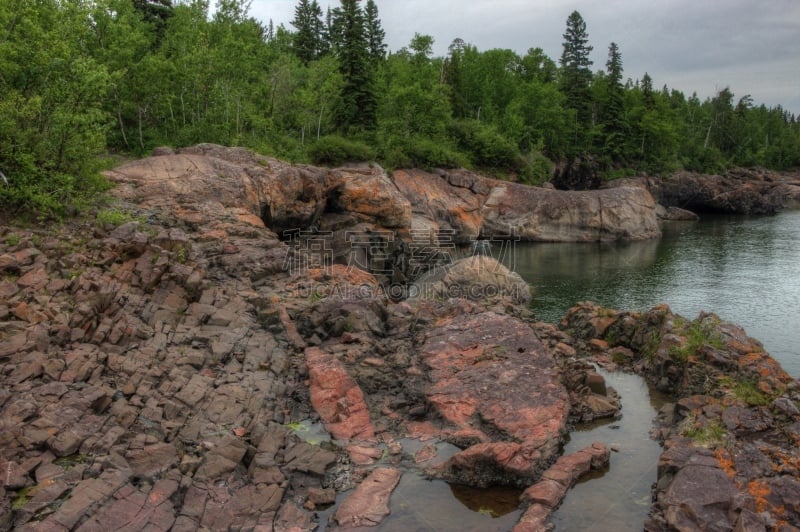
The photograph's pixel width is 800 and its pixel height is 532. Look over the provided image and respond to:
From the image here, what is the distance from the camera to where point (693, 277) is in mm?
35781

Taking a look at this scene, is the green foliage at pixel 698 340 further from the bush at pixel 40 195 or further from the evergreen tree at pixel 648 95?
the evergreen tree at pixel 648 95

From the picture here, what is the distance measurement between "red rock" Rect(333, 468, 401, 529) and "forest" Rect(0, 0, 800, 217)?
1374 centimetres

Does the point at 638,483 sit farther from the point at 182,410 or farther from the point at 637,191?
the point at 637,191

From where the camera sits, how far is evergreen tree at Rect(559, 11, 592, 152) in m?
72.5

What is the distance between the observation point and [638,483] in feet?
41.4

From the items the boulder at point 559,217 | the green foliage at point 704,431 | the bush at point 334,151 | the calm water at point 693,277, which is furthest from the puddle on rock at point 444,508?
the boulder at point 559,217

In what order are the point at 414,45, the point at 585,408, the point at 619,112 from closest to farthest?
the point at 585,408
the point at 414,45
the point at 619,112

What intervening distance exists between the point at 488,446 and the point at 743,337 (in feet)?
38.5

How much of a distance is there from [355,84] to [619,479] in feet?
147

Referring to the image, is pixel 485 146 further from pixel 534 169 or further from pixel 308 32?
pixel 308 32

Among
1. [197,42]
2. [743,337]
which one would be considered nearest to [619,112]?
[197,42]

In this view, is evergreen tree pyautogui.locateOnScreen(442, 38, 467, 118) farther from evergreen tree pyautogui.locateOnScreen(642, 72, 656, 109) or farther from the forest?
evergreen tree pyautogui.locateOnScreen(642, 72, 656, 109)

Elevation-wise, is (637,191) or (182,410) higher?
(637,191)

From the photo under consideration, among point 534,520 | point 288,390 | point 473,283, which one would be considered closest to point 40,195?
point 288,390
